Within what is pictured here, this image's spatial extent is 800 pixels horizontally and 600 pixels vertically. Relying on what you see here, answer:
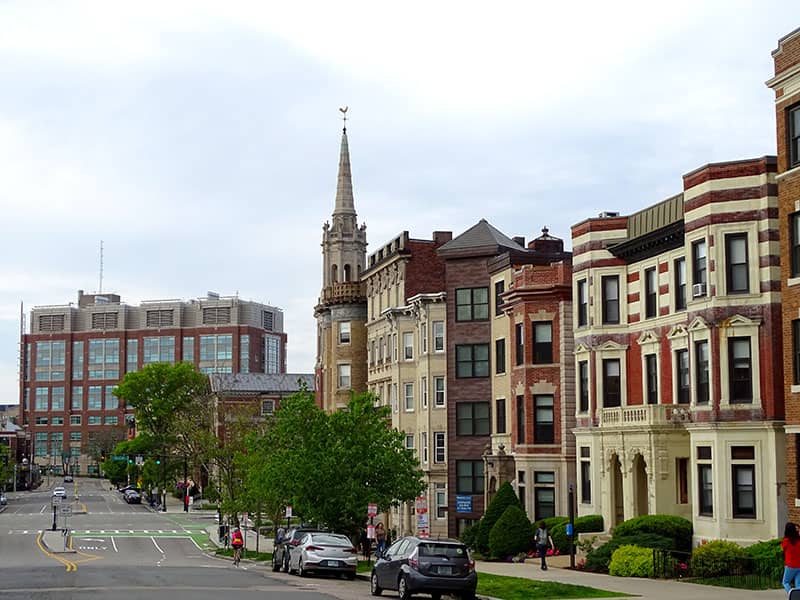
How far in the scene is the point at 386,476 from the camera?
46969 millimetres

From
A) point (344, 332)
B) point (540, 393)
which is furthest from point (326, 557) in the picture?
point (344, 332)

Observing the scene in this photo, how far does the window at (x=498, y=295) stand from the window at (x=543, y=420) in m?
7.13

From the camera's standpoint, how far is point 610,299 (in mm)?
44281

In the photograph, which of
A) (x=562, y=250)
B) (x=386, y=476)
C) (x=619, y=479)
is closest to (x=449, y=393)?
(x=562, y=250)

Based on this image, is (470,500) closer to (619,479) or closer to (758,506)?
(619,479)

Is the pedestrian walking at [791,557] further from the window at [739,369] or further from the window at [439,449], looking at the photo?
the window at [439,449]

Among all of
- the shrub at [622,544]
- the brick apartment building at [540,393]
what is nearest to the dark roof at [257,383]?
the brick apartment building at [540,393]

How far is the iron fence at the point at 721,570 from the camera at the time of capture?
29.9 metres

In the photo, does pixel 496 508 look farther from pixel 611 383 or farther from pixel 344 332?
pixel 344 332

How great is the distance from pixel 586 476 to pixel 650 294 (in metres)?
8.01

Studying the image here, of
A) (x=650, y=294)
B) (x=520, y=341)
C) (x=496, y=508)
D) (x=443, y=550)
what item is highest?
(x=650, y=294)

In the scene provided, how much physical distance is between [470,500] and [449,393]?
5.47 m

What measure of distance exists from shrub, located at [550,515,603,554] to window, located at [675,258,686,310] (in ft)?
28.1

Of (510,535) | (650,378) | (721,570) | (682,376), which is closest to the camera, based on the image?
(721,570)
